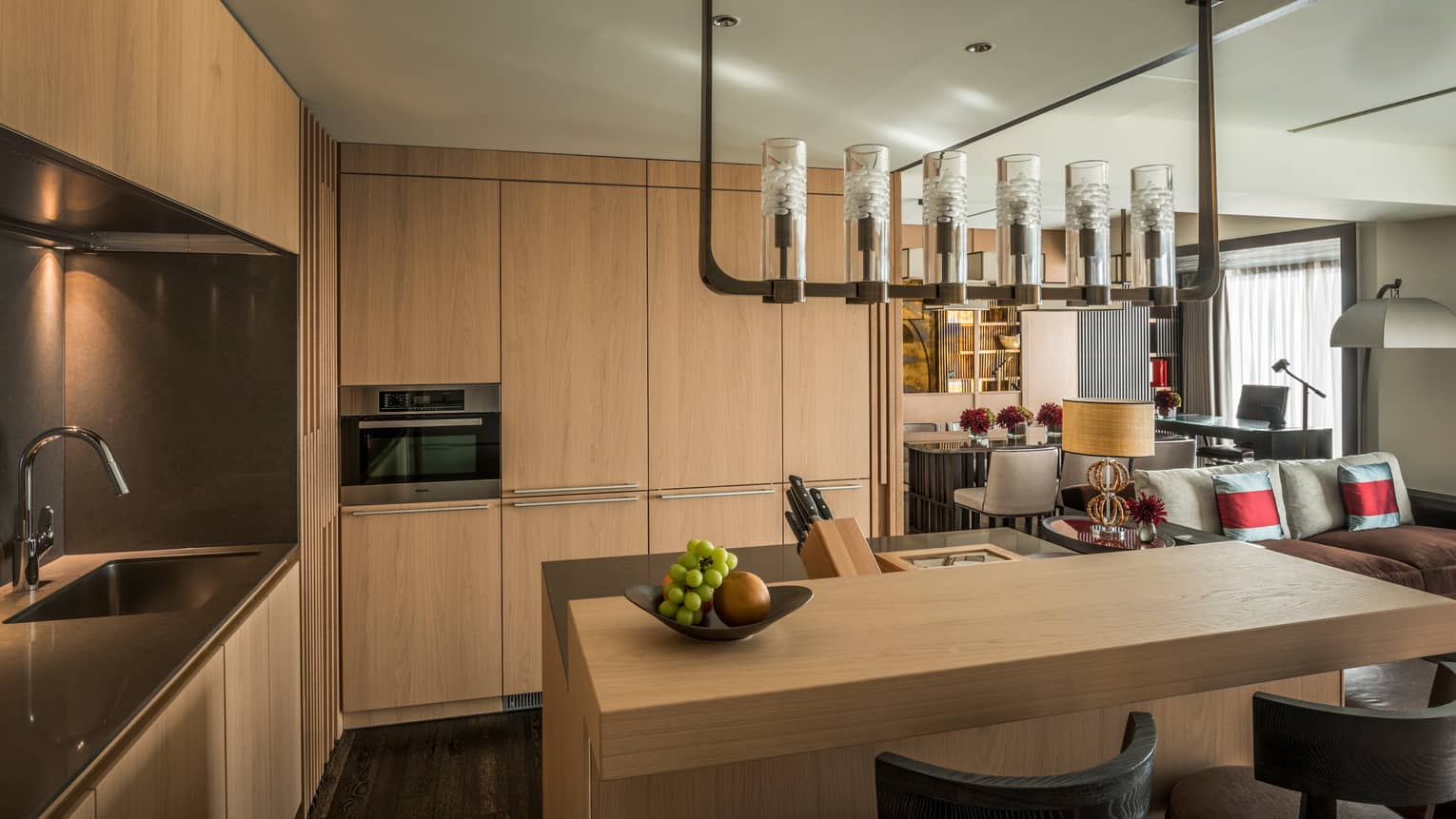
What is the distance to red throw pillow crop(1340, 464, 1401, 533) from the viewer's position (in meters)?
4.91

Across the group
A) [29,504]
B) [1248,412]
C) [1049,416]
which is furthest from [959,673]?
[1248,412]

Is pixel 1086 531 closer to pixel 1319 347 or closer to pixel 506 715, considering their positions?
pixel 506 715

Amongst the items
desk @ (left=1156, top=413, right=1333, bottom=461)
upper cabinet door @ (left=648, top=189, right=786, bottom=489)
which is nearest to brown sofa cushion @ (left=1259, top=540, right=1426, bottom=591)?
desk @ (left=1156, top=413, right=1333, bottom=461)

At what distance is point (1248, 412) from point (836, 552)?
24.0ft

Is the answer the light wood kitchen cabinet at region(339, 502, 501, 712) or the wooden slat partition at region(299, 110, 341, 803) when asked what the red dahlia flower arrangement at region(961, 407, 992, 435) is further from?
the wooden slat partition at region(299, 110, 341, 803)

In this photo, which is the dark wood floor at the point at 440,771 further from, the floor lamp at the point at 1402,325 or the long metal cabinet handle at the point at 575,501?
the floor lamp at the point at 1402,325

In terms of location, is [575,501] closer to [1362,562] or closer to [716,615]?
[716,615]

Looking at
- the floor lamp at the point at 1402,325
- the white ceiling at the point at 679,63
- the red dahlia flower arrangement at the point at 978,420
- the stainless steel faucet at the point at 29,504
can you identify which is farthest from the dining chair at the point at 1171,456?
the stainless steel faucet at the point at 29,504

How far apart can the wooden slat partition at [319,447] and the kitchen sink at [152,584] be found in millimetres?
339

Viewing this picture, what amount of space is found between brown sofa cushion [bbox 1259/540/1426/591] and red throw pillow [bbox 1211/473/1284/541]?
141mm

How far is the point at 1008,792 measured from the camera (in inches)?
39.6

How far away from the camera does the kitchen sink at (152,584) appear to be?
2.16m

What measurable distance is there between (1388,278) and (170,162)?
23.5 ft

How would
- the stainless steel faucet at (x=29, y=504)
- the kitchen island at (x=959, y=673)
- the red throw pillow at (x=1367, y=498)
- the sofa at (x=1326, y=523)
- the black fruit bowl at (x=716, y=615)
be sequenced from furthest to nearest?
1. the red throw pillow at (x=1367, y=498)
2. the sofa at (x=1326, y=523)
3. the stainless steel faucet at (x=29, y=504)
4. the black fruit bowl at (x=716, y=615)
5. the kitchen island at (x=959, y=673)
